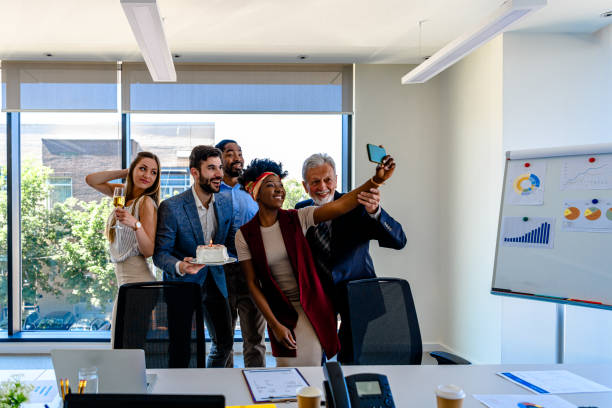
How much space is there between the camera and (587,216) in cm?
253

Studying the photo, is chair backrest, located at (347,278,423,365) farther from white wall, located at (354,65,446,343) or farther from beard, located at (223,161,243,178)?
white wall, located at (354,65,446,343)

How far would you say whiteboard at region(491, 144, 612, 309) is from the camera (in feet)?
8.13

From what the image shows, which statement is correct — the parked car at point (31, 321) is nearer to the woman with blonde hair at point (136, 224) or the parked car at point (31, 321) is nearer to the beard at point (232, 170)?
the woman with blonde hair at point (136, 224)

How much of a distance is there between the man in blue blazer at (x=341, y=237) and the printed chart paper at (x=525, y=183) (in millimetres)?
853

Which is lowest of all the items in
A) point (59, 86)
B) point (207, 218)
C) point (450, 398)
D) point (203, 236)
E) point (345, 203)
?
point (450, 398)

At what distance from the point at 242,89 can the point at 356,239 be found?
7.75 ft

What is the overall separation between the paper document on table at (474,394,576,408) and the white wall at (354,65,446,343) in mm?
2871

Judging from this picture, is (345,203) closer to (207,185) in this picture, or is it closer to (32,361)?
(207,185)

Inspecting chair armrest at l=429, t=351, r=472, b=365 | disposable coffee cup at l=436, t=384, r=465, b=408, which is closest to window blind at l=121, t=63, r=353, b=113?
chair armrest at l=429, t=351, r=472, b=365

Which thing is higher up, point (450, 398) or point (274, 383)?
point (450, 398)

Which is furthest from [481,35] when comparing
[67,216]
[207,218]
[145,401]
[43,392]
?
[67,216]

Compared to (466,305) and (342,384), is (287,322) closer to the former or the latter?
(342,384)

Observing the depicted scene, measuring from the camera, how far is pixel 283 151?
444cm

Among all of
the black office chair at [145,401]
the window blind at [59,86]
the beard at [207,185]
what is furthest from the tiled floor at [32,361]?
the black office chair at [145,401]
